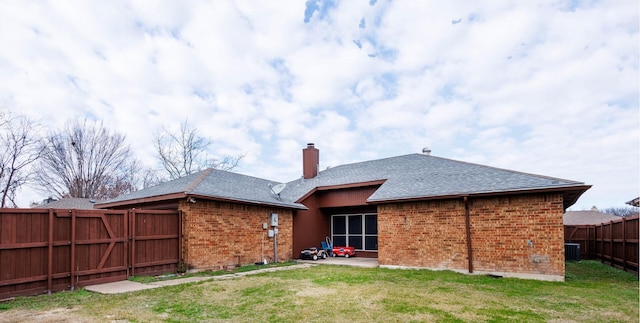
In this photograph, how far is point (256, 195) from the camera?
13.2 metres

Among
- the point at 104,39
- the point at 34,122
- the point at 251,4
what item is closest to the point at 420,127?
the point at 251,4

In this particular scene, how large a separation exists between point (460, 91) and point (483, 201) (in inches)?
188

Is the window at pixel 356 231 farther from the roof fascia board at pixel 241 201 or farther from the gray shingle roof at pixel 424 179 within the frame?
the roof fascia board at pixel 241 201

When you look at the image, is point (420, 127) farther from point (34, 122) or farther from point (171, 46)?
point (34, 122)

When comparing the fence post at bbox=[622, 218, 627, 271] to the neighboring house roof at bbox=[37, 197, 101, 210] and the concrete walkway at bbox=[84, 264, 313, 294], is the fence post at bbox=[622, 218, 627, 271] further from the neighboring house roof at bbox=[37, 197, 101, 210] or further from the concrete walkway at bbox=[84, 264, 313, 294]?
the neighboring house roof at bbox=[37, 197, 101, 210]

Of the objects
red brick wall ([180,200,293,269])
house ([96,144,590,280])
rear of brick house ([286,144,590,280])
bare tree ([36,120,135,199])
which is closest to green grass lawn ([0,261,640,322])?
rear of brick house ([286,144,590,280])

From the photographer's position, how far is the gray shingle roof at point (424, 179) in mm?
9906

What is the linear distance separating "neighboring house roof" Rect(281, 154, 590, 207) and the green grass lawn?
2.32 metres

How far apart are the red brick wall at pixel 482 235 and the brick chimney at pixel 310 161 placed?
661 centimetres

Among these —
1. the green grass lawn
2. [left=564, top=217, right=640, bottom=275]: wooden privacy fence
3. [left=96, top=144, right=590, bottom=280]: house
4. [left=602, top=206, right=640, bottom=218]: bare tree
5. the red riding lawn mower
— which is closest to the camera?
the green grass lawn

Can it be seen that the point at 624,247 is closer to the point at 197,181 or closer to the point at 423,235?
the point at 423,235

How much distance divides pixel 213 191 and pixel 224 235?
1.40 m

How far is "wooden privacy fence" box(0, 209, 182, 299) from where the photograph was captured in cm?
710

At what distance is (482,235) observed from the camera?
33.0 feet
